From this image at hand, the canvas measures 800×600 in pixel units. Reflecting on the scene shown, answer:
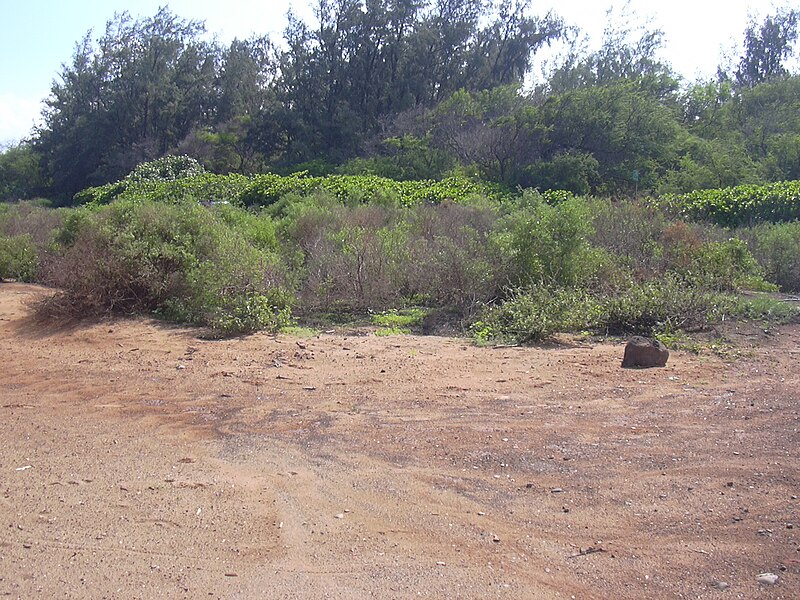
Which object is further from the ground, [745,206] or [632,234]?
[745,206]

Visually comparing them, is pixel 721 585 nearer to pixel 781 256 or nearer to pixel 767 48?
pixel 781 256

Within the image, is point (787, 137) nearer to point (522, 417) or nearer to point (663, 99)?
point (663, 99)

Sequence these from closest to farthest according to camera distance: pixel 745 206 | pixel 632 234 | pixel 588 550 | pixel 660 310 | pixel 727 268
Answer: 1. pixel 588 550
2. pixel 660 310
3. pixel 727 268
4. pixel 632 234
5. pixel 745 206

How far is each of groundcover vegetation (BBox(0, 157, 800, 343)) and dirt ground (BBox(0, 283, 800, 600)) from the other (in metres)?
1.64

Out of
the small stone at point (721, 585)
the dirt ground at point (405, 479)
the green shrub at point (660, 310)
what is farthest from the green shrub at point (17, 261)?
the small stone at point (721, 585)

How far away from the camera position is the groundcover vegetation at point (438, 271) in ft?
33.6

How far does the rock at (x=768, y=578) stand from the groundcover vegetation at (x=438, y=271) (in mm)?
5770

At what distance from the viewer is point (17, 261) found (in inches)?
679

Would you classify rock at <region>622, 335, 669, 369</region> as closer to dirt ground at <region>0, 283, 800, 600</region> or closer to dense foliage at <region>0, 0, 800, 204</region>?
dirt ground at <region>0, 283, 800, 600</region>

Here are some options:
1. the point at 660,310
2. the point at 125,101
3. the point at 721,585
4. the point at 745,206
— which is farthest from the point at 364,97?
the point at 721,585

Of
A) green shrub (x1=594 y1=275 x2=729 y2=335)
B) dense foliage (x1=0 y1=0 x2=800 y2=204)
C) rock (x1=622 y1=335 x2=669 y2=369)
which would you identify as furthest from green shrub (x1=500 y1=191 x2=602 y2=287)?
dense foliage (x1=0 y1=0 x2=800 y2=204)

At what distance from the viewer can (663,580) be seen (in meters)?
3.81

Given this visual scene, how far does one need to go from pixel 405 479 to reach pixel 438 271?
688 cm

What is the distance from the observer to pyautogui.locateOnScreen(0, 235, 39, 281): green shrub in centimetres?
1712
